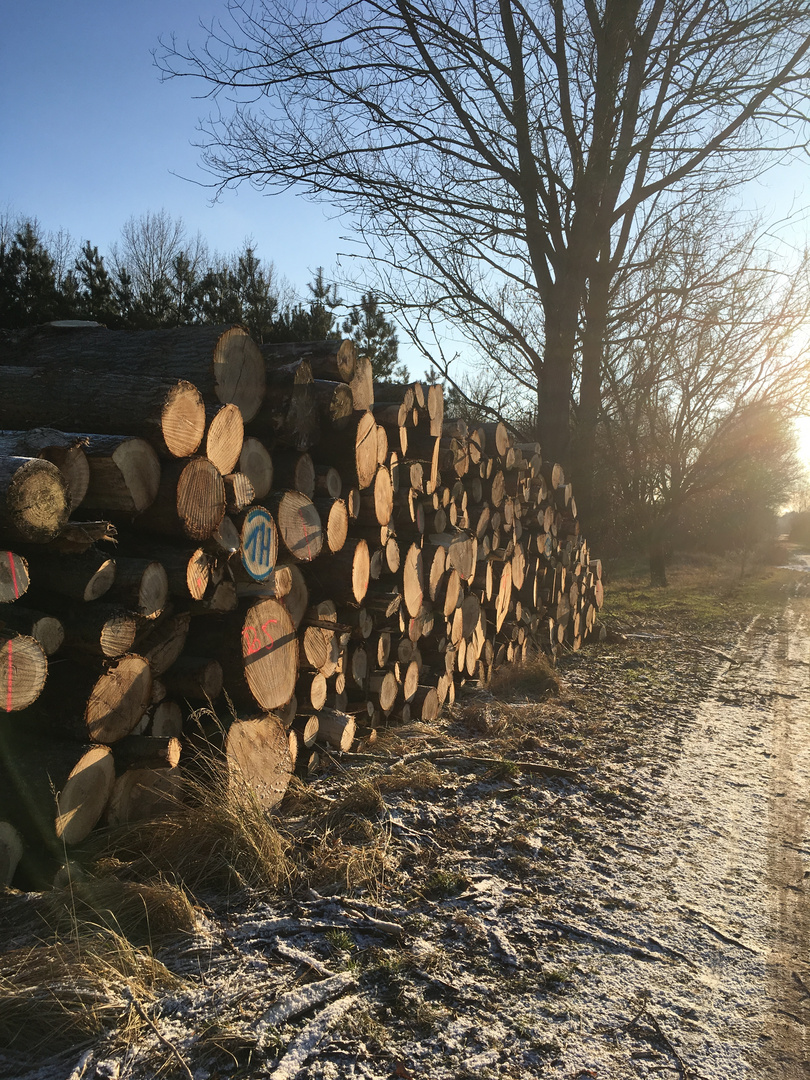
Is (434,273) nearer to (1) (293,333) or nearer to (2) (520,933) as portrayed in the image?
(1) (293,333)

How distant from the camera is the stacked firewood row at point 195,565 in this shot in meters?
2.70

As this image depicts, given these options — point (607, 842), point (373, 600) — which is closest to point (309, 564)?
point (373, 600)

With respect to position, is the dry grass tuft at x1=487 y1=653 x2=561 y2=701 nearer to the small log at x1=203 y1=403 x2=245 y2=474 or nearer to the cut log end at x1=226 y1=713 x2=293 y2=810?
the cut log end at x1=226 y1=713 x2=293 y2=810

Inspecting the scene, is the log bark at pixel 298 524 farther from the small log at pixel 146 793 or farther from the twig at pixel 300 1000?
the twig at pixel 300 1000

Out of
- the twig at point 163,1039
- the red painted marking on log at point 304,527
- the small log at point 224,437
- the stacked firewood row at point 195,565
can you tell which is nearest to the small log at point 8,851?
the stacked firewood row at point 195,565

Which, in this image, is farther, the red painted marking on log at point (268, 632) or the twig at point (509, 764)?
the twig at point (509, 764)

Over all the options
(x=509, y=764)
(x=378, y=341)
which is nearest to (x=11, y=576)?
(x=509, y=764)

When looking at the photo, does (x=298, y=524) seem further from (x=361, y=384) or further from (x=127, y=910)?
(x=127, y=910)

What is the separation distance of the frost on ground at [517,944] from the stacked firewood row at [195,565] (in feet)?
2.08

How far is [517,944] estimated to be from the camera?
2.69 metres

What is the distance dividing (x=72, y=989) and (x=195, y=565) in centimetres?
157

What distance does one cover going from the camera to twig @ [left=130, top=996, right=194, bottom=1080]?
1950 mm

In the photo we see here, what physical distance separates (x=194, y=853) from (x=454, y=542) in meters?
3.31

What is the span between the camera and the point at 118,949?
2.29 m
